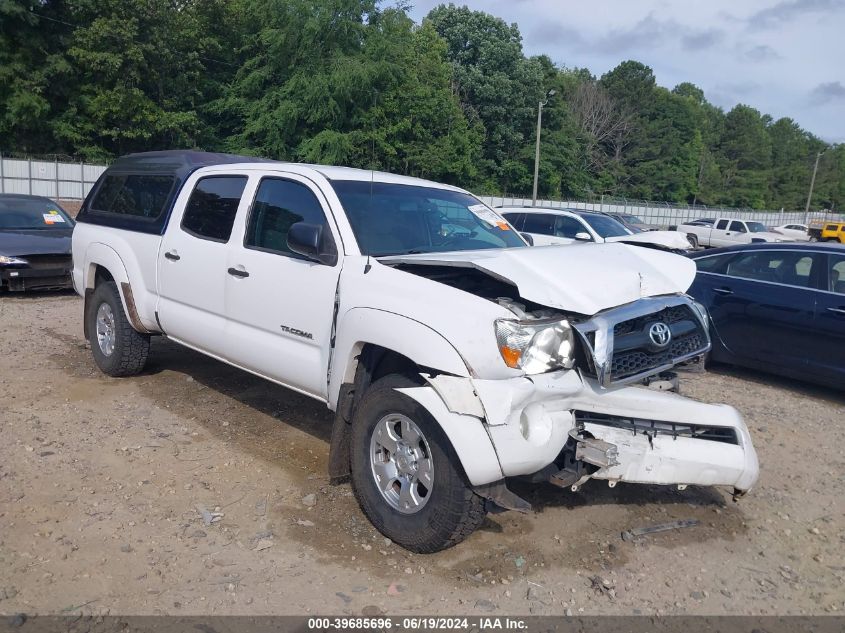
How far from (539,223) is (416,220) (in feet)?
33.5

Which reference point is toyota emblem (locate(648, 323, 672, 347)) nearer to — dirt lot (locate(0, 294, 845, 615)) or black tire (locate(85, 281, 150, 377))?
dirt lot (locate(0, 294, 845, 615))

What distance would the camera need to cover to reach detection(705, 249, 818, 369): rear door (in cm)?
704

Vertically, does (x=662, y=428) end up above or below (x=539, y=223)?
below

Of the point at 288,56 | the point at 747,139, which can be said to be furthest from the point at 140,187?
the point at 747,139

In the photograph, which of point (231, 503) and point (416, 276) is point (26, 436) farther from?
point (416, 276)

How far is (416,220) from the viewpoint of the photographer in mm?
4805

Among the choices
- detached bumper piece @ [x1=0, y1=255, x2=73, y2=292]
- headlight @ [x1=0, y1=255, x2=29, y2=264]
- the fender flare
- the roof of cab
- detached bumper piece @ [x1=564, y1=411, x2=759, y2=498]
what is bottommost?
detached bumper piece @ [x1=0, y1=255, x2=73, y2=292]

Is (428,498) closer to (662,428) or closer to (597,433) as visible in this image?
(597,433)

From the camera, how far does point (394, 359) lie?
3.97 meters

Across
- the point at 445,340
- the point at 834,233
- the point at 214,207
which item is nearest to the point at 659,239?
the point at 214,207

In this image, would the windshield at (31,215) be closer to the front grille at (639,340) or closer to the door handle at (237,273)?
the door handle at (237,273)

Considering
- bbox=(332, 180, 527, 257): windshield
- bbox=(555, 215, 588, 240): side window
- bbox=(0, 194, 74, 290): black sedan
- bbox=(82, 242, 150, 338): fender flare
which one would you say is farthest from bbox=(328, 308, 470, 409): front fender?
bbox=(555, 215, 588, 240): side window

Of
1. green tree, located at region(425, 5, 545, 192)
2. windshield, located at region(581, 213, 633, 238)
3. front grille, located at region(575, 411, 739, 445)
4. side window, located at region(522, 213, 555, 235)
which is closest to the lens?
front grille, located at region(575, 411, 739, 445)

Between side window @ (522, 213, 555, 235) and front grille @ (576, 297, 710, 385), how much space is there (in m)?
10.5
